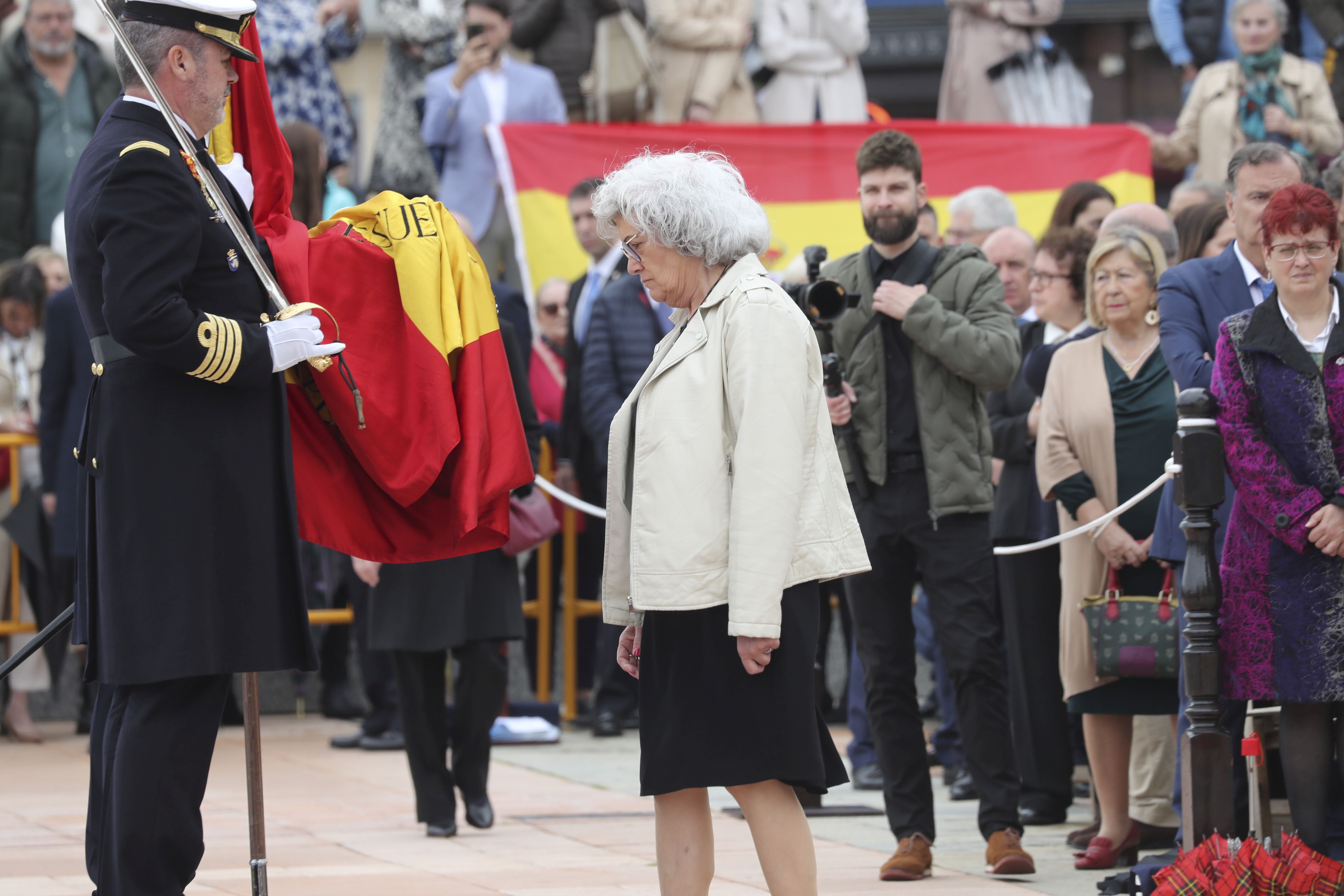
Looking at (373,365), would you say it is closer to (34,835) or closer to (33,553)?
(34,835)

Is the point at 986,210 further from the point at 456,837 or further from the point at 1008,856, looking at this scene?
the point at 456,837

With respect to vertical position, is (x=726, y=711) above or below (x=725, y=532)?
below

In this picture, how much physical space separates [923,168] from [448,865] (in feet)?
19.7

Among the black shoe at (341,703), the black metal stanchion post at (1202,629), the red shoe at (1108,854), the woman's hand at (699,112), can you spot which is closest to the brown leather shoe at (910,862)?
the red shoe at (1108,854)

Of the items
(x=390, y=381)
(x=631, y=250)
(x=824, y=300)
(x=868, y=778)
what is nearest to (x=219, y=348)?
(x=390, y=381)

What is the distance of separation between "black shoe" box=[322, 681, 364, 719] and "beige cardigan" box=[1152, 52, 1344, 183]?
5.60 metres

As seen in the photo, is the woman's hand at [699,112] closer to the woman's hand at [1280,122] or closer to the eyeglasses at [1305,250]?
the woman's hand at [1280,122]

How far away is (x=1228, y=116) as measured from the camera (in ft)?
34.1

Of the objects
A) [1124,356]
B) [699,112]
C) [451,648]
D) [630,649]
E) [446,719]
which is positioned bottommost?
[446,719]

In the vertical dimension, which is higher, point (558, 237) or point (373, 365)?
point (558, 237)

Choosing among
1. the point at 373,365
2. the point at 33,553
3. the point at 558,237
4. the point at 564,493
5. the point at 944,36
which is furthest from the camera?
the point at 944,36

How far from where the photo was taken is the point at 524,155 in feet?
35.0

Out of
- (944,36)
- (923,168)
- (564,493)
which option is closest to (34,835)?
(564,493)

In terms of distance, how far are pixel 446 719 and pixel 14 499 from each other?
12.3ft
